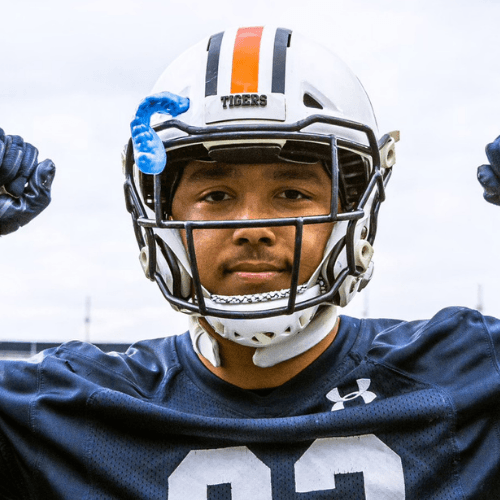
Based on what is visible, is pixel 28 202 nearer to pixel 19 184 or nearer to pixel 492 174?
pixel 19 184

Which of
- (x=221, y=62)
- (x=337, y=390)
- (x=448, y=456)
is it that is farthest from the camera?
(x=221, y=62)

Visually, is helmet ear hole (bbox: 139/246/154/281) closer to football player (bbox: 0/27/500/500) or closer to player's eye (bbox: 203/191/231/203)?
football player (bbox: 0/27/500/500)

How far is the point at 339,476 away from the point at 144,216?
0.78 meters

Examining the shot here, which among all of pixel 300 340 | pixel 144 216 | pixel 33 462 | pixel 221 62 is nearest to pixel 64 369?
pixel 33 462

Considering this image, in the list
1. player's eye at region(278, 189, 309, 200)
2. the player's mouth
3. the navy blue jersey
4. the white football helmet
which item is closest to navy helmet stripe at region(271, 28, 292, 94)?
the white football helmet

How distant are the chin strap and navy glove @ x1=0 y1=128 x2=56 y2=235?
1.60ft

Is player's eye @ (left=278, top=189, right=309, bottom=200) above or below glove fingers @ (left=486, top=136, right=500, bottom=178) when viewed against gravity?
below

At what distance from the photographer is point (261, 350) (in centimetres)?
191

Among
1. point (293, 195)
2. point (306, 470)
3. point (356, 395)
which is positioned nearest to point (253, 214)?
point (293, 195)

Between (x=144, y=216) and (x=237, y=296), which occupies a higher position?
(x=144, y=216)

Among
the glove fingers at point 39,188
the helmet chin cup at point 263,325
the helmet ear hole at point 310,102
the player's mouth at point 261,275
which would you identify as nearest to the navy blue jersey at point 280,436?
the helmet chin cup at point 263,325

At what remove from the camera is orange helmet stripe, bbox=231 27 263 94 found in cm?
196

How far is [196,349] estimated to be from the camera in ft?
6.64

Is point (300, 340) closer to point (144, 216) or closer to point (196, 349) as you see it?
point (196, 349)
